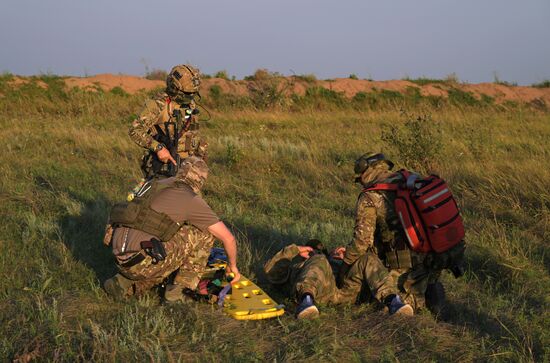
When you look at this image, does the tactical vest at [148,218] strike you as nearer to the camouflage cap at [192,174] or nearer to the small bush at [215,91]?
the camouflage cap at [192,174]

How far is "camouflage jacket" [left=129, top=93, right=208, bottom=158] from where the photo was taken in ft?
20.9

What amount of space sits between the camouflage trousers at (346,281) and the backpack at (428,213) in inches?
13.8

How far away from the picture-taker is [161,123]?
6496 mm

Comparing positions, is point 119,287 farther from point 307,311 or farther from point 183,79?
point 183,79

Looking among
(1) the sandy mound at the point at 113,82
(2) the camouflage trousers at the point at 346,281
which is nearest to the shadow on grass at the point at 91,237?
(2) the camouflage trousers at the point at 346,281

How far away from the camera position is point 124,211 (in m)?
4.82

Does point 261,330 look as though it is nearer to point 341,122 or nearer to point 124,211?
point 124,211

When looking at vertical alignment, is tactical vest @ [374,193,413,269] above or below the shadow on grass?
above

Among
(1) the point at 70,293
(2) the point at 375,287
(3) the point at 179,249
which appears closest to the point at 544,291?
(2) the point at 375,287

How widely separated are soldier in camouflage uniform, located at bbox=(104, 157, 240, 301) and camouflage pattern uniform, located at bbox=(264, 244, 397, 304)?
586mm

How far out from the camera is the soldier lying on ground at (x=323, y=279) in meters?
4.82

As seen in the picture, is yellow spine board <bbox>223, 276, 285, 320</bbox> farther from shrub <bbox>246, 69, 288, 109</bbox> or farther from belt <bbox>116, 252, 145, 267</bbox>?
shrub <bbox>246, 69, 288, 109</bbox>

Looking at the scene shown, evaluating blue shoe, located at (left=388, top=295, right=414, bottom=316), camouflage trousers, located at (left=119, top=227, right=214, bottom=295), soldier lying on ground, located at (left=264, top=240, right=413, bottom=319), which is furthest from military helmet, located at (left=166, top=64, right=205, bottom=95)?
blue shoe, located at (left=388, top=295, right=414, bottom=316)

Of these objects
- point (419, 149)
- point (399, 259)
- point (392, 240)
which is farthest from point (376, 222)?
point (419, 149)
